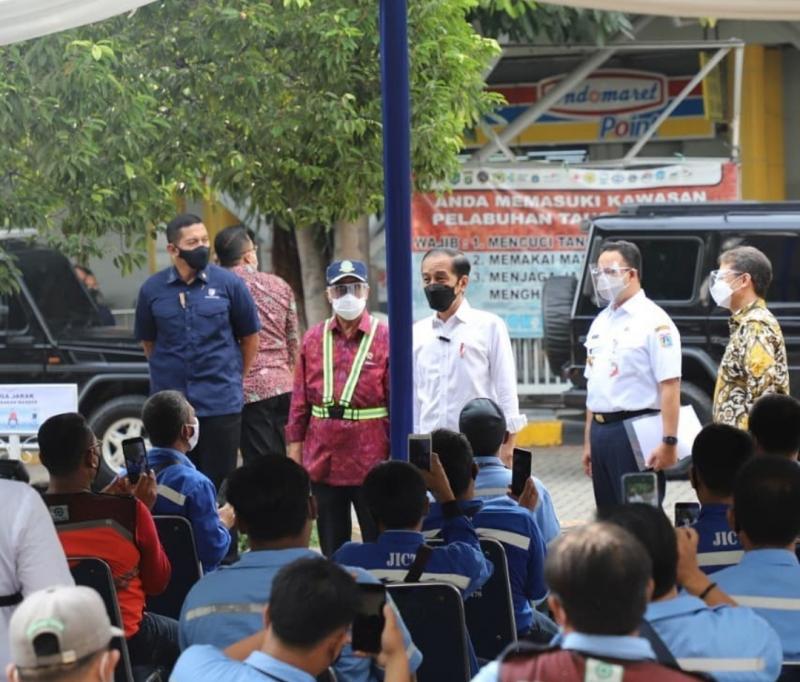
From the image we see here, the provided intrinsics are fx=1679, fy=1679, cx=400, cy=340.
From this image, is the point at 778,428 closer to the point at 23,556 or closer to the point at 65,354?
the point at 23,556

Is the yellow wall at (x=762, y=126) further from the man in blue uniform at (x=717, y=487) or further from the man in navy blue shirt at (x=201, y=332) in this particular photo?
the man in blue uniform at (x=717, y=487)

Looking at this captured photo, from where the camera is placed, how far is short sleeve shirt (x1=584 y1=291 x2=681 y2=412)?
7.90m

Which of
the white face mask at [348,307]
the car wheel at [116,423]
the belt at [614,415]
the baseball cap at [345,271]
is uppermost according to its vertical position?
the baseball cap at [345,271]

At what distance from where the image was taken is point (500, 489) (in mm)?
6059

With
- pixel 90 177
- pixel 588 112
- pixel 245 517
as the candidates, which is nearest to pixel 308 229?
pixel 90 177

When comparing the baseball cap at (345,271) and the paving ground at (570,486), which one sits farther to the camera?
the paving ground at (570,486)

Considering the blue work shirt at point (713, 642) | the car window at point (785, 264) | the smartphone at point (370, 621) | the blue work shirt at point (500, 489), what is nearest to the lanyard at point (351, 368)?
the blue work shirt at point (500, 489)

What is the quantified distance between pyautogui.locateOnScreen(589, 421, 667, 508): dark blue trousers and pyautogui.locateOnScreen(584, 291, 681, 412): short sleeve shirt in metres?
0.11

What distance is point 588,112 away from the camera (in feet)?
60.5

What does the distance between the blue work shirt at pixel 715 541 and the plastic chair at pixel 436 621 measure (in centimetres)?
84

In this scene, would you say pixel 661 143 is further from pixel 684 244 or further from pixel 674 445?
pixel 674 445

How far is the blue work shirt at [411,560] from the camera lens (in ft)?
16.2

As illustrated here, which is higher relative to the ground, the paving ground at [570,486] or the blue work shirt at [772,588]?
the blue work shirt at [772,588]

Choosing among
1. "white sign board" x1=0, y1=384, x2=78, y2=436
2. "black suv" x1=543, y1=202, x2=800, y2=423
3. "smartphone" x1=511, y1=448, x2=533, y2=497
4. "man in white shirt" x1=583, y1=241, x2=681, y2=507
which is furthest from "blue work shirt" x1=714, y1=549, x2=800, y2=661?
"white sign board" x1=0, y1=384, x2=78, y2=436
